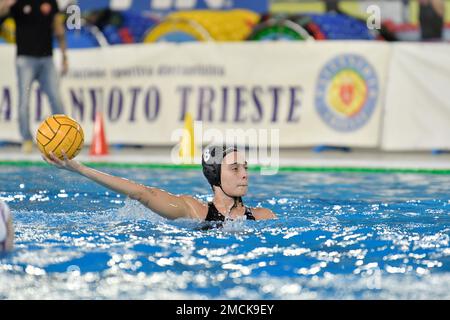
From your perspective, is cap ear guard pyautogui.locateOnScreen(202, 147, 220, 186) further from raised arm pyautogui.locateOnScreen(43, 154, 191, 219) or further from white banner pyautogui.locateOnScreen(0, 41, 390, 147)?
white banner pyautogui.locateOnScreen(0, 41, 390, 147)

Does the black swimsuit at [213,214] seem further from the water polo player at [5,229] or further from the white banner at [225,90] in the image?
the white banner at [225,90]

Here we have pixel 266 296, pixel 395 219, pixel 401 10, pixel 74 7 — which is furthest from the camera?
pixel 401 10

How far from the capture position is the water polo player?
494 centimetres

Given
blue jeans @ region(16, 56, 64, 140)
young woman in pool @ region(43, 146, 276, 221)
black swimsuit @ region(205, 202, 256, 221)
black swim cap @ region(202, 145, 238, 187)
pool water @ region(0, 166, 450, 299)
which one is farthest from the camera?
blue jeans @ region(16, 56, 64, 140)

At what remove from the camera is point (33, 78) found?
38.9 feet

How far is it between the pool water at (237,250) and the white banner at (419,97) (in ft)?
12.9

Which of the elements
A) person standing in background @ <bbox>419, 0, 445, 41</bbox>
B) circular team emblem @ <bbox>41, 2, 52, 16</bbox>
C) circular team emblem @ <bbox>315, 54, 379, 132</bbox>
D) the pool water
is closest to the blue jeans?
circular team emblem @ <bbox>41, 2, 52, 16</bbox>

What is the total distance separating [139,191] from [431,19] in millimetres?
8274

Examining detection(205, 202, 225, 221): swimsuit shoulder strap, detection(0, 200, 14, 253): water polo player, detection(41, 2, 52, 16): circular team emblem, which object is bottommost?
detection(205, 202, 225, 221): swimsuit shoulder strap

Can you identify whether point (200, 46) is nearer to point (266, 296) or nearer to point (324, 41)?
point (324, 41)

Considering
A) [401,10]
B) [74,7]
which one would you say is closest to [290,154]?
[74,7]

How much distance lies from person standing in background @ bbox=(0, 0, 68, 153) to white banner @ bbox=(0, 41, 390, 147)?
3.95ft

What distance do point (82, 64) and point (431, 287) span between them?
9177 mm

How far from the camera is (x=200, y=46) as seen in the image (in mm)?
12695
